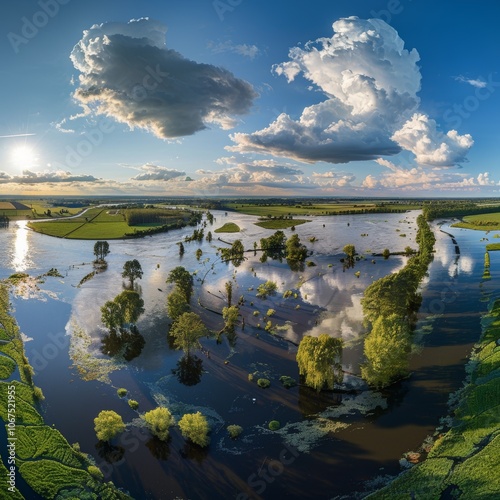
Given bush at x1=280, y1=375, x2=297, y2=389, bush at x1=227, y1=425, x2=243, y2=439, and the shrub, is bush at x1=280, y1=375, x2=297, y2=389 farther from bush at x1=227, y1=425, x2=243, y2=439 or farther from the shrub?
the shrub

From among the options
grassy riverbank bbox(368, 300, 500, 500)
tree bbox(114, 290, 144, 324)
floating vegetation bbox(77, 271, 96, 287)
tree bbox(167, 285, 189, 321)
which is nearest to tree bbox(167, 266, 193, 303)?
tree bbox(167, 285, 189, 321)

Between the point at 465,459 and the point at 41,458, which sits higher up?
the point at 465,459

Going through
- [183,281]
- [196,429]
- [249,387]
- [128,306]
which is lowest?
[249,387]

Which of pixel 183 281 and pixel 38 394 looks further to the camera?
pixel 183 281

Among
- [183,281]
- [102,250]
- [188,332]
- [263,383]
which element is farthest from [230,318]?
[102,250]

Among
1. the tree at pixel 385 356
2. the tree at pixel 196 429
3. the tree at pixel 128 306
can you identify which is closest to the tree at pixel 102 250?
the tree at pixel 128 306

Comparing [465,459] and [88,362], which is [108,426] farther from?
[465,459]

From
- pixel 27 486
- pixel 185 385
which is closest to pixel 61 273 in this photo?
pixel 185 385

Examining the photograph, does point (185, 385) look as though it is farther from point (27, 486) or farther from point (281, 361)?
point (27, 486)
